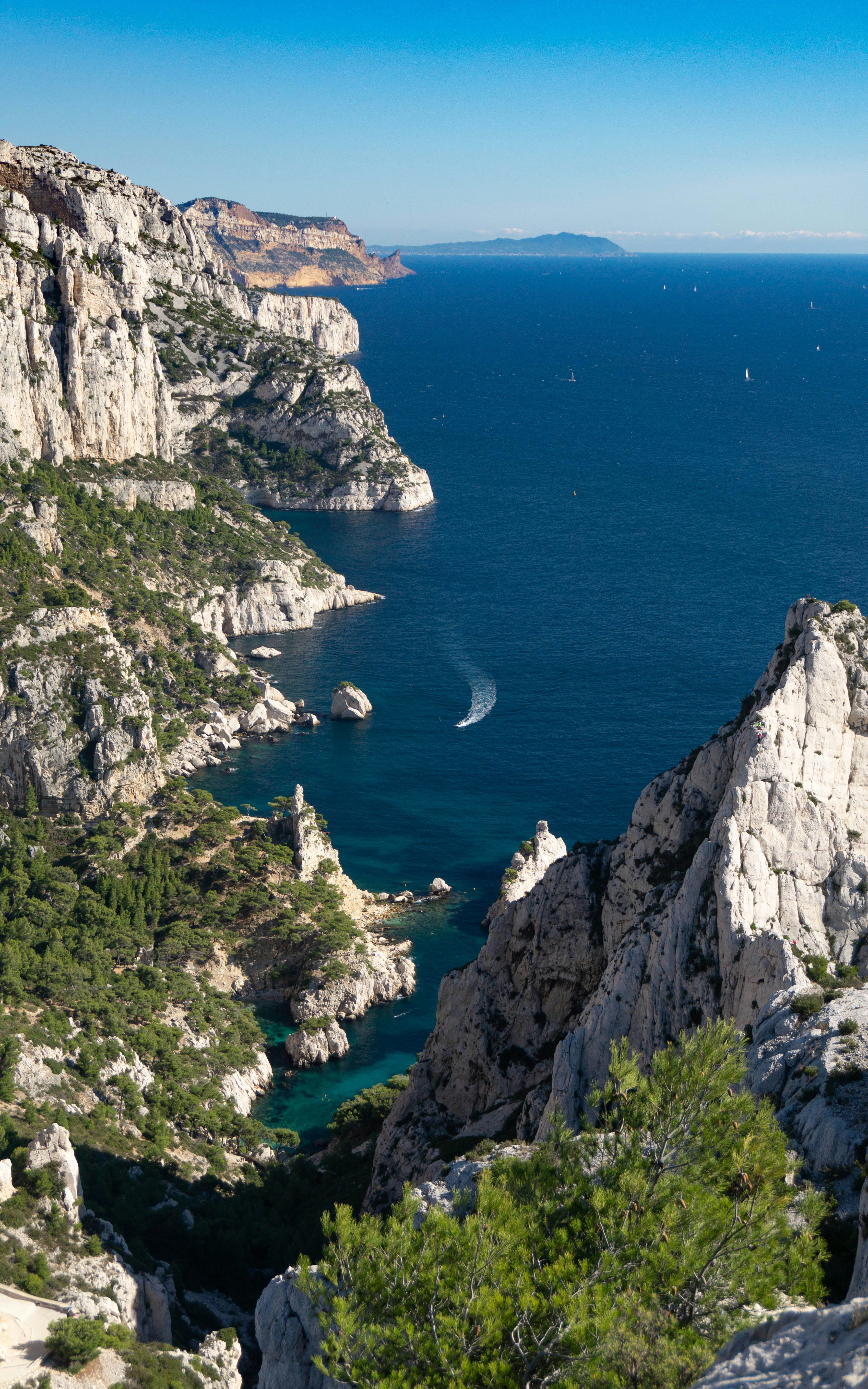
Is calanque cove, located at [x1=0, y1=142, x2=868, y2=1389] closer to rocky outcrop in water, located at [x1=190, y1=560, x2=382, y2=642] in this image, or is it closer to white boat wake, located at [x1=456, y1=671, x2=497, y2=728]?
white boat wake, located at [x1=456, y1=671, x2=497, y2=728]

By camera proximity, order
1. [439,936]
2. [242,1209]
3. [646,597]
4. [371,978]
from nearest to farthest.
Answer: [242,1209], [371,978], [439,936], [646,597]

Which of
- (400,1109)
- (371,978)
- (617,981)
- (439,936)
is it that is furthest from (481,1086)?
(439,936)

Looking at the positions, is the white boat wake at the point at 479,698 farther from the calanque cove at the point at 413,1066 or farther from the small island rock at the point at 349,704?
the calanque cove at the point at 413,1066

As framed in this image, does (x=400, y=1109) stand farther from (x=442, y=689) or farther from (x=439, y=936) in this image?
(x=442, y=689)

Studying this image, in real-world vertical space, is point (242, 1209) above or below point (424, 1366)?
below

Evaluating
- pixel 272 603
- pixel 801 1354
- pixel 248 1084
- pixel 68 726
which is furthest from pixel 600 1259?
pixel 272 603

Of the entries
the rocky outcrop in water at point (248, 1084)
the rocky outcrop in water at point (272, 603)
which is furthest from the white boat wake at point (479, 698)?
the rocky outcrop in water at point (248, 1084)

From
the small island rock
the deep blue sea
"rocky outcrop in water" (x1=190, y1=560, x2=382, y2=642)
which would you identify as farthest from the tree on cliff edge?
"rocky outcrop in water" (x1=190, y1=560, x2=382, y2=642)
